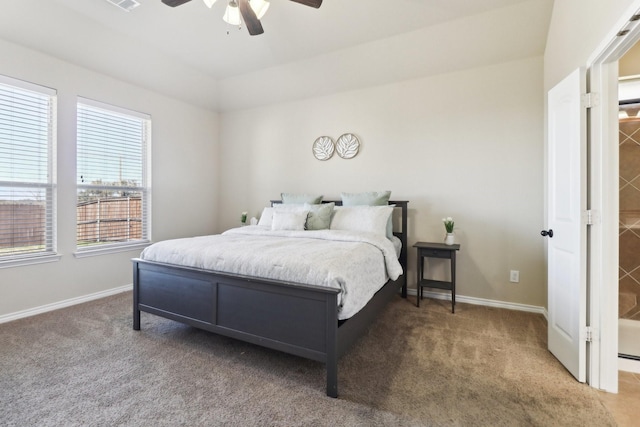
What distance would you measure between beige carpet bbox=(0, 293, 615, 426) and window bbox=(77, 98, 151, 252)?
125 centimetres

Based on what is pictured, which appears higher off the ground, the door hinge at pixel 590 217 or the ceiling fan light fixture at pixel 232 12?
the ceiling fan light fixture at pixel 232 12

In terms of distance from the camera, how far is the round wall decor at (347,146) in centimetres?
401

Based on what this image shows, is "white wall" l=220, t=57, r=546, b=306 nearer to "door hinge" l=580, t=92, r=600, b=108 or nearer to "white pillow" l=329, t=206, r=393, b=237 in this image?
"white pillow" l=329, t=206, r=393, b=237

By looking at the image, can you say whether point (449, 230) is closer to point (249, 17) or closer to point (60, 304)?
point (249, 17)

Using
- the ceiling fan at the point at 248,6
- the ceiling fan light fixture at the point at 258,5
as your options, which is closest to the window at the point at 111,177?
the ceiling fan at the point at 248,6

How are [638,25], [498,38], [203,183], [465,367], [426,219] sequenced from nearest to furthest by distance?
[638,25] → [465,367] → [498,38] → [426,219] → [203,183]

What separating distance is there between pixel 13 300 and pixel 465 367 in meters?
4.10

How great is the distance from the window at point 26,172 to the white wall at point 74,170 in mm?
82

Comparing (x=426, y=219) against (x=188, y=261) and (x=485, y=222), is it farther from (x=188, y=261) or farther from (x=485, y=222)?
(x=188, y=261)

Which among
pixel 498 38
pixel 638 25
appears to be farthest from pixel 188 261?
pixel 498 38

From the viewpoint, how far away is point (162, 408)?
5.22 ft

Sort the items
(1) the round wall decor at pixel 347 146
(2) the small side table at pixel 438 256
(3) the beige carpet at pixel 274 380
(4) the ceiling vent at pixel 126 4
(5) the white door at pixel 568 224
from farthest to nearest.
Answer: (1) the round wall decor at pixel 347 146 < (2) the small side table at pixel 438 256 < (4) the ceiling vent at pixel 126 4 < (5) the white door at pixel 568 224 < (3) the beige carpet at pixel 274 380

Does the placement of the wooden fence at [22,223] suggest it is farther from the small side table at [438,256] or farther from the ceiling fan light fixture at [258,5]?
the small side table at [438,256]

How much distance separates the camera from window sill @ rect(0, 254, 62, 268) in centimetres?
278
